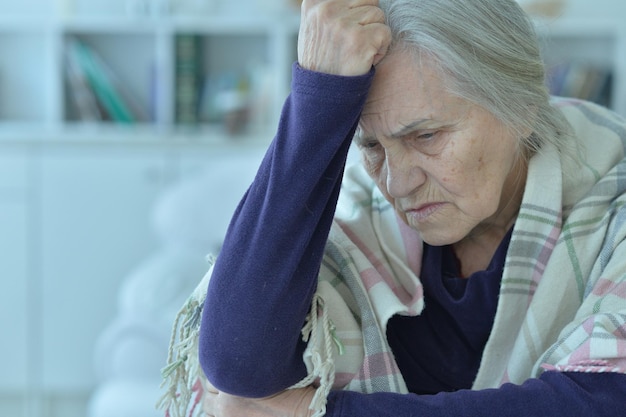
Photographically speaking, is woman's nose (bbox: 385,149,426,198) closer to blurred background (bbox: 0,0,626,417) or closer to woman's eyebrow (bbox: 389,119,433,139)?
woman's eyebrow (bbox: 389,119,433,139)

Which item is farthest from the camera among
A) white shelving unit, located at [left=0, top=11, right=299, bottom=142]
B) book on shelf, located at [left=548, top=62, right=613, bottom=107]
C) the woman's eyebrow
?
white shelving unit, located at [left=0, top=11, right=299, bottom=142]

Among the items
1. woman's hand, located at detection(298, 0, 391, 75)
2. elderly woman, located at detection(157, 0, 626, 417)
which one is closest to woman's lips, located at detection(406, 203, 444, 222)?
elderly woman, located at detection(157, 0, 626, 417)

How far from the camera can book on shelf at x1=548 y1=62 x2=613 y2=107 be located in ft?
12.5

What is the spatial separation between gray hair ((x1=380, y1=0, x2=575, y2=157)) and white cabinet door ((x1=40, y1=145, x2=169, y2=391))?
9.07 feet

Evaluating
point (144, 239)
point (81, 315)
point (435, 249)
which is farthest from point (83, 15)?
point (435, 249)

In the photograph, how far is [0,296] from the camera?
12.8 ft

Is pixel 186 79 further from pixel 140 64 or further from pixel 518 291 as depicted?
pixel 518 291

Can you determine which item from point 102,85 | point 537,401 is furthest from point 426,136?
point 102,85

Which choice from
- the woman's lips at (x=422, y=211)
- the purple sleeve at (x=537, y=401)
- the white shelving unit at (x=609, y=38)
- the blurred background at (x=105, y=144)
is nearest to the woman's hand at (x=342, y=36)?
the woman's lips at (x=422, y=211)

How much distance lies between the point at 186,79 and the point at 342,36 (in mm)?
2983

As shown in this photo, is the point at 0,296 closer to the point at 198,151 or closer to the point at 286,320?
the point at 198,151

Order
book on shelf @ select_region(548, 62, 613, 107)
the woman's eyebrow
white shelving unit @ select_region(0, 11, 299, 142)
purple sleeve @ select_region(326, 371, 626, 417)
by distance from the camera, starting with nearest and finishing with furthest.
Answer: purple sleeve @ select_region(326, 371, 626, 417) → the woman's eyebrow → book on shelf @ select_region(548, 62, 613, 107) → white shelving unit @ select_region(0, 11, 299, 142)

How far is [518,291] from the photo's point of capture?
1.31 m

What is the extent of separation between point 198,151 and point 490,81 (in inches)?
108
